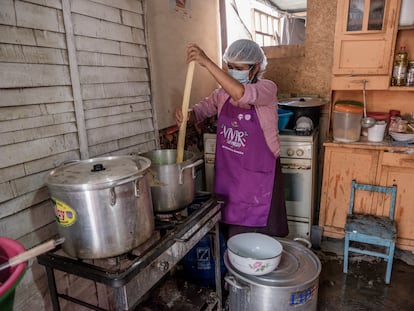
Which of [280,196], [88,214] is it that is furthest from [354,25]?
[88,214]

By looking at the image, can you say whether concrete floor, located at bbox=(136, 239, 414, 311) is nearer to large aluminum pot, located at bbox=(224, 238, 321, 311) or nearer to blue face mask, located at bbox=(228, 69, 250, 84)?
large aluminum pot, located at bbox=(224, 238, 321, 311)

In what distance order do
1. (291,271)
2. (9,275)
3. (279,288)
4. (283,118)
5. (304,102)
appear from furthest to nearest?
(304,102) → (283,118) → (291,271) → (279,288) → (9,275)

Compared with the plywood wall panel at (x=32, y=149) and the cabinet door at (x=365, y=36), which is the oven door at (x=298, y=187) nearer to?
the cabinet door at (x=365, y=36)

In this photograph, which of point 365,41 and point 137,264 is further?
point 365,41

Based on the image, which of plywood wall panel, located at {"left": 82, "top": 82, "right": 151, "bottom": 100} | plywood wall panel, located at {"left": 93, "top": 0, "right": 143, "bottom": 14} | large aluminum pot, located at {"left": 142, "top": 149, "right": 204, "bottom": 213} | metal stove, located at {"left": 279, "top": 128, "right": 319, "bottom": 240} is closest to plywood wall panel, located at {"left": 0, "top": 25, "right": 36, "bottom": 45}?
plywood wall panel, located at {"left": 82, "top": 82, "right": 151, "bottom": 100}

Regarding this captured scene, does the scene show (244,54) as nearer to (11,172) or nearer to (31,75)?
(31,75)

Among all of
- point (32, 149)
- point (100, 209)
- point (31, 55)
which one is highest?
point (31, 55)

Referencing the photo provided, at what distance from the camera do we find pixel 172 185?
139cm

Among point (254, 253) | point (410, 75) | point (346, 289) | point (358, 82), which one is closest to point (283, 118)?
point (358, 82)

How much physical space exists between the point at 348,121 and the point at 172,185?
1802 mm

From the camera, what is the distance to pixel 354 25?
7.79 ft

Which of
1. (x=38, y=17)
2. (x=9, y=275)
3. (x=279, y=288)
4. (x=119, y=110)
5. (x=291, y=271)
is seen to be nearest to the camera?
(x=9, y=275)

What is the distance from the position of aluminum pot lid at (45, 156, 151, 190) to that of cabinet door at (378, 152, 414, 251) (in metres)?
2.02

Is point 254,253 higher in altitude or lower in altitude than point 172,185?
lower
